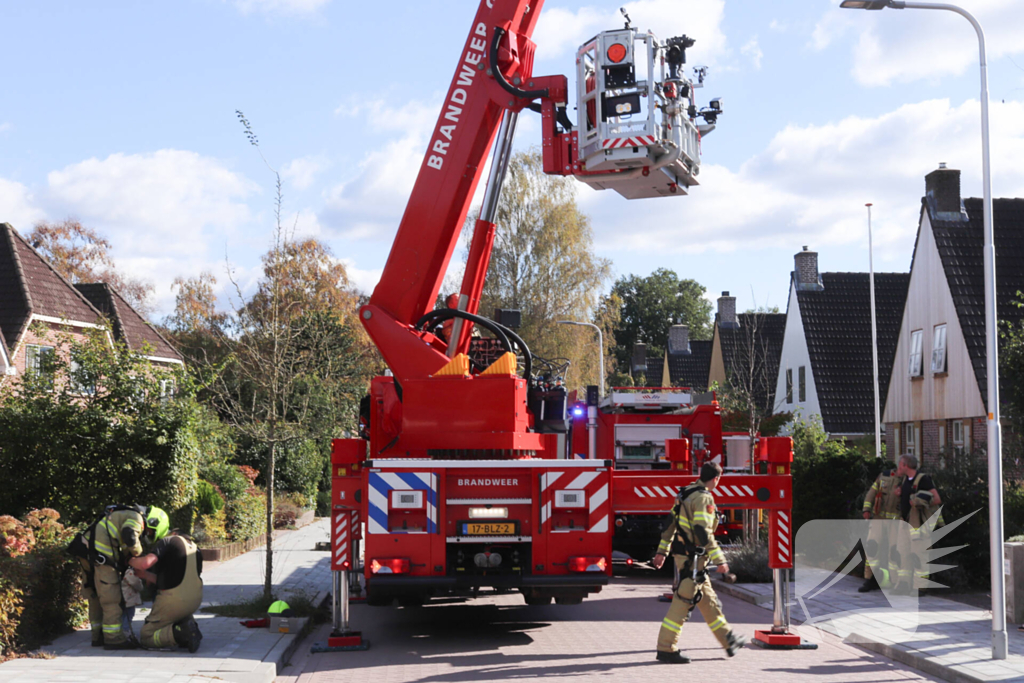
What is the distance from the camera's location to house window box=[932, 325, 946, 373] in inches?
1012

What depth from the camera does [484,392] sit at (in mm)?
10219

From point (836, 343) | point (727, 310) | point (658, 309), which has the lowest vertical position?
point (836, 343)

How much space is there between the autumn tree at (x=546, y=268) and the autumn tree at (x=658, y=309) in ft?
161

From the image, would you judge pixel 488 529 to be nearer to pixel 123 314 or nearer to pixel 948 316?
pixel 948 316

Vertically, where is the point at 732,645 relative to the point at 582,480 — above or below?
below

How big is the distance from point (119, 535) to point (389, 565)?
8.26 ft

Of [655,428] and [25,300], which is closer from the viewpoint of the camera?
[655,428]

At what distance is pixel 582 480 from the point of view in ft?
32.9

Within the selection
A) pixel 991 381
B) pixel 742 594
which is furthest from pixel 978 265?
pixel 991 381

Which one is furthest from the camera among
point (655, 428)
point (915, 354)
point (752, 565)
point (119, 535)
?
point (915, 354)

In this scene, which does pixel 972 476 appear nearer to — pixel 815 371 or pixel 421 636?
pixel 421 636

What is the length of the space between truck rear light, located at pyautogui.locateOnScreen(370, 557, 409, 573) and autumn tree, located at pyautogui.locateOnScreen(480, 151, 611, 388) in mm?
30120

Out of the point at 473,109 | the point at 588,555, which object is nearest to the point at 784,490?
the point at 588,555

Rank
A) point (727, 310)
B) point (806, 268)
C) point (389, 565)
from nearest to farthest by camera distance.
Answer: point (389, 565) → point (806, 268) → point (727, 310)
